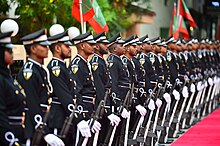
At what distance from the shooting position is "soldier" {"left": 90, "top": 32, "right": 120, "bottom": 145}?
8680 millimetres

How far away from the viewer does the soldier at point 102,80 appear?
8680mm

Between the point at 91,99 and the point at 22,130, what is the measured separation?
2.05 m

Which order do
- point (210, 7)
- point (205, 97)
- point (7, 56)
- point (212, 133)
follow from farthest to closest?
point (210, 7), point (205, 97), point (212, 133), point (7, 56)

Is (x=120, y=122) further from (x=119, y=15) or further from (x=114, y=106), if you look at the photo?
(x=119, y=15)

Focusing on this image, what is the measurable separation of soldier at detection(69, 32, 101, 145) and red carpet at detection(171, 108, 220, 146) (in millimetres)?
3585

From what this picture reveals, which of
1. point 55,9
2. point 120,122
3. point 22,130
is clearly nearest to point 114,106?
point 120,122

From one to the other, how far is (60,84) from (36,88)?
2.38 ft

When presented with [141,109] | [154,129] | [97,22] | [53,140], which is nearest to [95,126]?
[53,140]

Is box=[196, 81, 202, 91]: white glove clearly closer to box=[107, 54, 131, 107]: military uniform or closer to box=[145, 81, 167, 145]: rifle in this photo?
box=[145, 81, 167, 145]: rifle

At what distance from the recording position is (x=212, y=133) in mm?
Result: 12781

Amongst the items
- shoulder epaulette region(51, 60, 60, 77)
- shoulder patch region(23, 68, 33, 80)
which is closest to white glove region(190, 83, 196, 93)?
shoulder epaulette region(51, 60, 60, 77)

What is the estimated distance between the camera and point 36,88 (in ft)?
21.4

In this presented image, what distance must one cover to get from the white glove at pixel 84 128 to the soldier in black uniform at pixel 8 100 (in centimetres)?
142

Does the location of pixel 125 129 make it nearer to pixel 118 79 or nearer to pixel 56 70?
pixel 118 79
